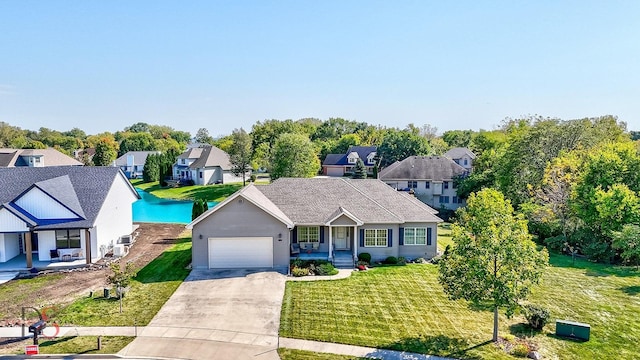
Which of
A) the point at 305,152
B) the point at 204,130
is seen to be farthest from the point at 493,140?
the point at 204,130

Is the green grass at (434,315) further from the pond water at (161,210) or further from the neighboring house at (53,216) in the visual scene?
the pond water at (161,210)

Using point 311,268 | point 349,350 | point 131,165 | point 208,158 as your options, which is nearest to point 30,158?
point 208,158

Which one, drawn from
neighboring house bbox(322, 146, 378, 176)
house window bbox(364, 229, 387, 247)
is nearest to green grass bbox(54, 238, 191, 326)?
house window bbox(364, 229, 387, 247)

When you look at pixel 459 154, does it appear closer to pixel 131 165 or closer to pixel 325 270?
pixel 325 270

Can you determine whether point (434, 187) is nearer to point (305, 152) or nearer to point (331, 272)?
point (305, 152)

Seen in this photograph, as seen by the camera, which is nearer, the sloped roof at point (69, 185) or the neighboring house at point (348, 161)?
the sloped roof at point (69, 185)

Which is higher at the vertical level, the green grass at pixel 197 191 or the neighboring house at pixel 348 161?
the neighboring house at pixel 348 161

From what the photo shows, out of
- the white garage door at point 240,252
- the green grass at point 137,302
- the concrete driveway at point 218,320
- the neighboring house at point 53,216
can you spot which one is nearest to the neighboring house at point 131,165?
the neighboring house at point 53,216
